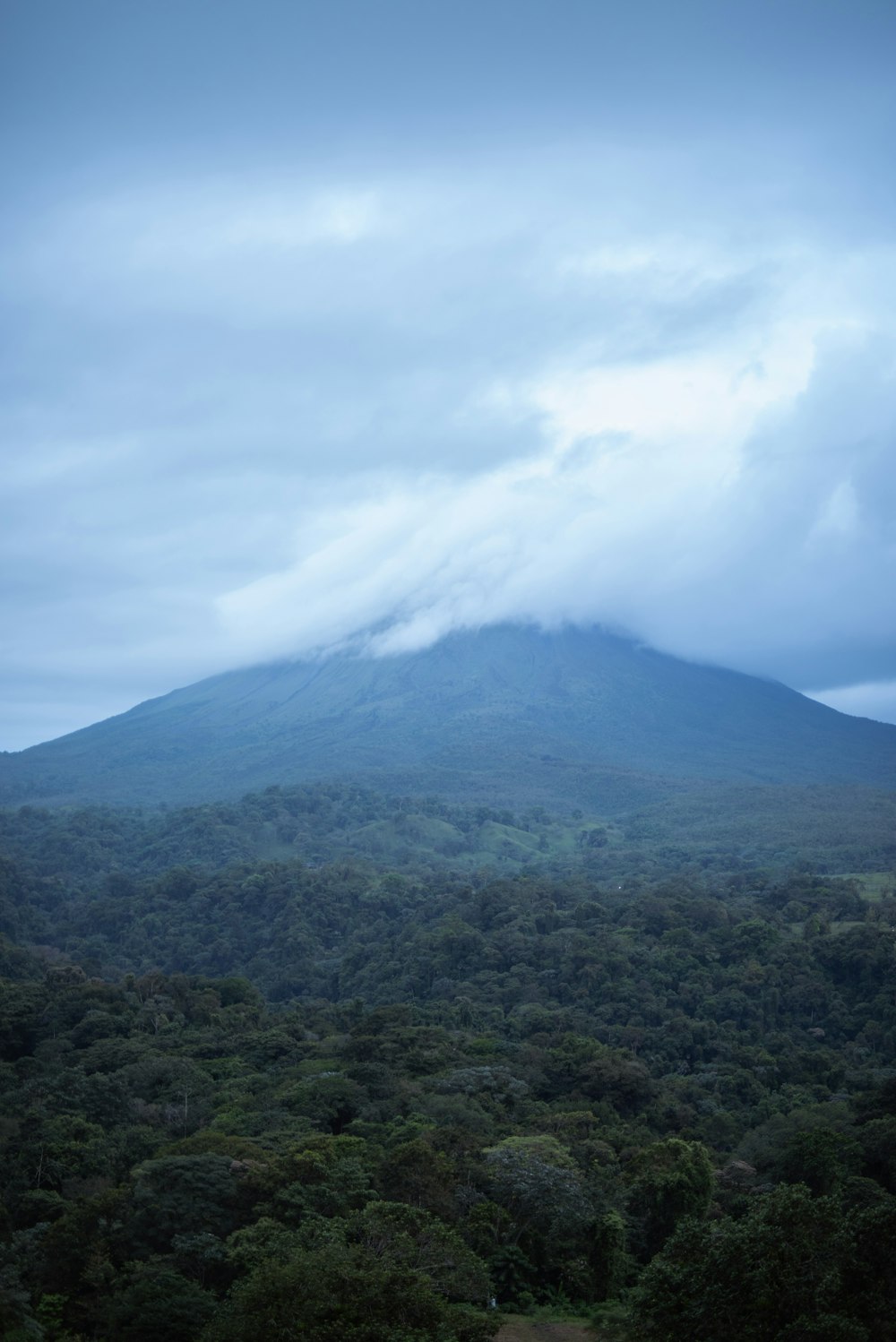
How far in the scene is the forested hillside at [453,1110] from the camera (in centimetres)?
1094

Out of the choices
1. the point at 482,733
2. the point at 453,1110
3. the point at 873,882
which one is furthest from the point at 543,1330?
the point at 482,733

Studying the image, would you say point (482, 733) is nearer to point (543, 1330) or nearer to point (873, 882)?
point (873, 882)

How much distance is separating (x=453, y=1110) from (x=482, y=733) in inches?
2784

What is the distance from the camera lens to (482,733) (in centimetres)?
9125

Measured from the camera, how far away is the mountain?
82.4 meters

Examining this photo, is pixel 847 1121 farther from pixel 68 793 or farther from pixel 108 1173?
pixel 68 793

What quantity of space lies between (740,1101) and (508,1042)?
5925 millimetres

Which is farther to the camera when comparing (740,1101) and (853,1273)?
(740,1101)

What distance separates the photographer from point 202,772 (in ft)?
295

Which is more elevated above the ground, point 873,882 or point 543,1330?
point 873,882

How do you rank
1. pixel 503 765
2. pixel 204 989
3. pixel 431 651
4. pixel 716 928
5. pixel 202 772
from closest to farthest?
pixel 204 989, pixel 716 928, pixel 503 765, pixel 202 772, pixel 431 651

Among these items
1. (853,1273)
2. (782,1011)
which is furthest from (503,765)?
(853,1273)

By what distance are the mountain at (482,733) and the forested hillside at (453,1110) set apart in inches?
1168

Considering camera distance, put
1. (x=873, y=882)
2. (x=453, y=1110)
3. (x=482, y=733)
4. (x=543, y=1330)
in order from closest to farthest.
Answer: (x=543, y=1330) < (x=453, y=1110) < (x=873, y=882) < (x=482, y=733)
